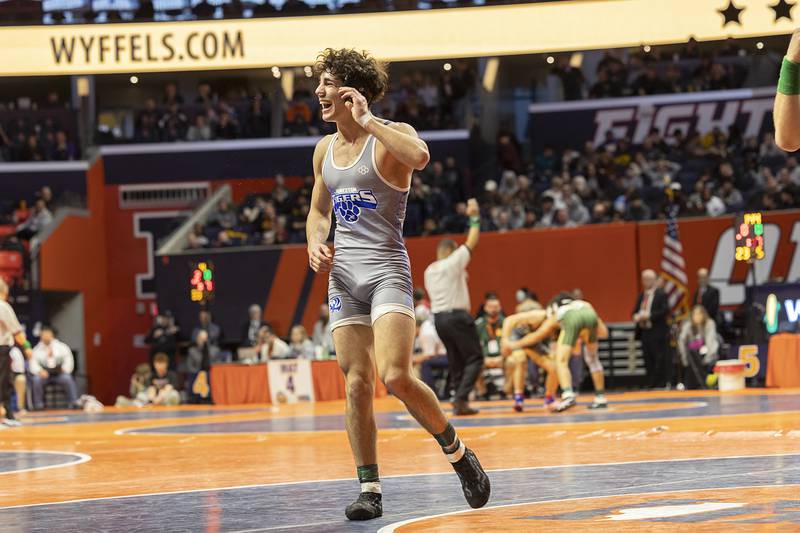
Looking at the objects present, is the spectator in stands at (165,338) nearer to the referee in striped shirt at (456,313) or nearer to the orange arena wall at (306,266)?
the orange arena wall at (306,266)

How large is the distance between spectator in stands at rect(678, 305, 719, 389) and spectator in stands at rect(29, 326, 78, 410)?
10756mm

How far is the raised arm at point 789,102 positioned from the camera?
14.3ft

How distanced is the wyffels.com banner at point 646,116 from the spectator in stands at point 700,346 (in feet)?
27.3

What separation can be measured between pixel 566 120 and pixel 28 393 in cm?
1241

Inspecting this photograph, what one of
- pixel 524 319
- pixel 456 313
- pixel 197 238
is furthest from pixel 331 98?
pixel 197 238

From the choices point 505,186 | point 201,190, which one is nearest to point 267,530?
point 505,186

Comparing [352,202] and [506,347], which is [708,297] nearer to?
[506,347]

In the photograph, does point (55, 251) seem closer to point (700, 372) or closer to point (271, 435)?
point (700, 372)

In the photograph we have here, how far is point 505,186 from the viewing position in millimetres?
25797

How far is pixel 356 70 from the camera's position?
18.9 feet

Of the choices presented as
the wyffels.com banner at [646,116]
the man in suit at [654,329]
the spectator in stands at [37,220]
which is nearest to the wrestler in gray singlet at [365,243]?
the man in suit at [654,329]

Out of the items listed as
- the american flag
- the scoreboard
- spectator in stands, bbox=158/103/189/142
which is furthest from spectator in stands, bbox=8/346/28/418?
the scoreboard

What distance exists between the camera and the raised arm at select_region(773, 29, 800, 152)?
4.37 metres

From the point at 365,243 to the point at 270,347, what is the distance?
A: 54.4 feet
